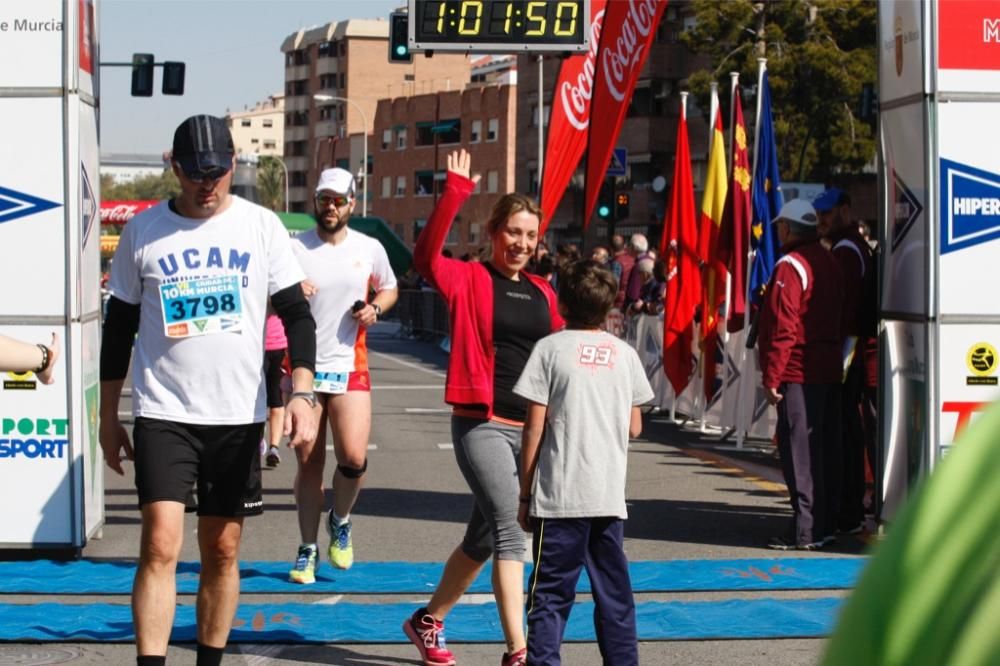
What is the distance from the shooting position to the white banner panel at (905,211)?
8.61m

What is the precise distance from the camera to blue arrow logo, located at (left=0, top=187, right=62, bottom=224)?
8.55m

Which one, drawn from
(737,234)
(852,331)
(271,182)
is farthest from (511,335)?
(271,182)

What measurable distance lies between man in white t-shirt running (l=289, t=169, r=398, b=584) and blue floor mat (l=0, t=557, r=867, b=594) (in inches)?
9.0

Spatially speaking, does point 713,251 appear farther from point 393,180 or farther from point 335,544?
point 393,180

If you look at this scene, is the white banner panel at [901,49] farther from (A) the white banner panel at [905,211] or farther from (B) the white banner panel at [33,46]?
(B) the white banner panel at [33,46]

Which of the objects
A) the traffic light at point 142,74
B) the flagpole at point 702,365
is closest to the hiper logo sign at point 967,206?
the flagpole at point 702,365

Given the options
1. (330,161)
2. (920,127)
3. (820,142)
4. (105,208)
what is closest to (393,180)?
(330,161)

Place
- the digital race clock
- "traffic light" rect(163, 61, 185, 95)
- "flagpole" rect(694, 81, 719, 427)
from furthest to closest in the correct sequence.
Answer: "traffic light" rect(163, 61, 185, 95) < the digital race clock < "flagpole" rect(694, 81, 719, 427)

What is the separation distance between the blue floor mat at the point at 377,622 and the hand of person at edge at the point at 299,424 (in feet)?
6.04

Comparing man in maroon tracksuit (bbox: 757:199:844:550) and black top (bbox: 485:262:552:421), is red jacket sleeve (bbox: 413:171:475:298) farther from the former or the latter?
man in maroon tracksuit (bbox: 757:199:844:550)

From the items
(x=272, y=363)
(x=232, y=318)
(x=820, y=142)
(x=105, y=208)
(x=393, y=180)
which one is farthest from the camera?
(x=393, y=180)

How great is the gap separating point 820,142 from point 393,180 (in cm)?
6918

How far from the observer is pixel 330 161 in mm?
128500

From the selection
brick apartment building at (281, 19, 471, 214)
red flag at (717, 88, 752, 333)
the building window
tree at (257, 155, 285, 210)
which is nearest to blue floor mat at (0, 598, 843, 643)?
red flag at (717, 88, 752, 333)
